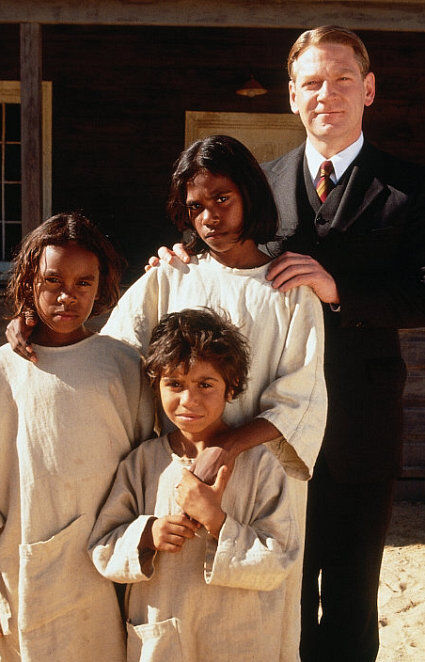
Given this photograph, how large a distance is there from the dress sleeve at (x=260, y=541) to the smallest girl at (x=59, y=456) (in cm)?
36

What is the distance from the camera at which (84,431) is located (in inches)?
76.0

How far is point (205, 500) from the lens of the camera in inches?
69.0

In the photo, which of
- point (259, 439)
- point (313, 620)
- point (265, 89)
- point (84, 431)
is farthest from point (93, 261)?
point (265, 89)

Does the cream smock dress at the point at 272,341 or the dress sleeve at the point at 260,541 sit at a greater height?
the cream smock dress at the point at 272,341

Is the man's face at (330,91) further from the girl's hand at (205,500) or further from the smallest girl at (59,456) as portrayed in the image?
the girl's hand at (205,500)

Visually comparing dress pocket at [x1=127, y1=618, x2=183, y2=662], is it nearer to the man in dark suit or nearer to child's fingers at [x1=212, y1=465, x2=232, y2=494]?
child's fingers at [x1=212, y1=465, x2=232, y2=494]

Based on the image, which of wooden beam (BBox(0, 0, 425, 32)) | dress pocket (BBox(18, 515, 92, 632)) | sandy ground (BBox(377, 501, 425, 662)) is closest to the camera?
dress pocket (BBox(18, 515, 92, 632))

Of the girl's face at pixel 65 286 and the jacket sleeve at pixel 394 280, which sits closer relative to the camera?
the girl's face at pixel 65 286

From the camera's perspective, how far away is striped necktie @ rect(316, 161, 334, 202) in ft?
7.87

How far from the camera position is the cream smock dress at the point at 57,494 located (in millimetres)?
1892

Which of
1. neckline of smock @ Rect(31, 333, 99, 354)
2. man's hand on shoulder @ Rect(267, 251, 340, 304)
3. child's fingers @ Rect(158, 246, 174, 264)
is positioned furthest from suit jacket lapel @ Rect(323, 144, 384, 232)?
neckline of smock @ Rect(31, 333, 99, 354)

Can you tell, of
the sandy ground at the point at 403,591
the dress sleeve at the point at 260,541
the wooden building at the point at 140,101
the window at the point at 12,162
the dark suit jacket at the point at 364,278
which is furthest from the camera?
the window at the point at 12,162

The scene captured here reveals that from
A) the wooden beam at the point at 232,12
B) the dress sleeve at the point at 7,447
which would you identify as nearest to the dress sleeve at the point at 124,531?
the dress sleeve at the point at 7,447

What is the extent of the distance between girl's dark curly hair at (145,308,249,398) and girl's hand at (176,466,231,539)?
0.24m
